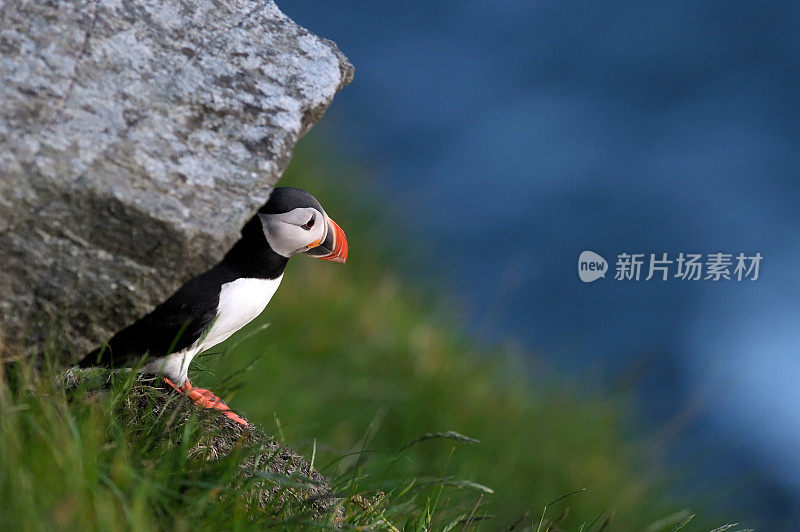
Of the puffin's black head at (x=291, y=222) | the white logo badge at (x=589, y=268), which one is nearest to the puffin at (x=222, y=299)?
the puffin's black head at (x=291, y=222)

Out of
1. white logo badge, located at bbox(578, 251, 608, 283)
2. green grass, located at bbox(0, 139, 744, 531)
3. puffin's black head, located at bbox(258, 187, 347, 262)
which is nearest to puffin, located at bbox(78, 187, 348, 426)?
puffin's black head, located at bbox(258, 187, 347, 262)

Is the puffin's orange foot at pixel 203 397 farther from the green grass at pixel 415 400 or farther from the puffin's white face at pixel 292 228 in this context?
the puffin's white face at pixel 292 228

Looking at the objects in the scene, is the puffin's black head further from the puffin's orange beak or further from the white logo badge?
the white logo badge

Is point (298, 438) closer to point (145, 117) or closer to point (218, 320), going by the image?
point (218, 320)

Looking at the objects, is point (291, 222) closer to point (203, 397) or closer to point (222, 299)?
point (222, 299)

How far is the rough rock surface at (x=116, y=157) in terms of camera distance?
2477mm

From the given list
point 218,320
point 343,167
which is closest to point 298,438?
point 218,320

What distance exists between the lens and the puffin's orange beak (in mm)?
3350

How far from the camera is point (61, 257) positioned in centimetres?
254

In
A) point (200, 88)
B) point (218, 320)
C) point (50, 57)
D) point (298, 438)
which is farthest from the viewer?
point (298, 438)

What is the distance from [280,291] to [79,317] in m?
4.39

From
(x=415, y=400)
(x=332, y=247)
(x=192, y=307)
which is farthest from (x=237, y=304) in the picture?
(x=415, y=400)

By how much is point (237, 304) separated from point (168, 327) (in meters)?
0.27

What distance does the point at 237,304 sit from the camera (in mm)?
3117
